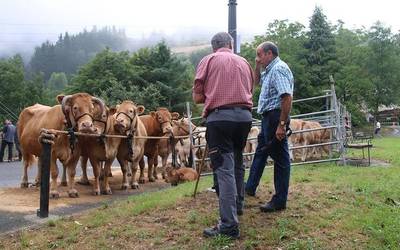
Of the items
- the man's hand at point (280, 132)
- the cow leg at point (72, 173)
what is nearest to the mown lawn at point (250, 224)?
the man's hand at point (280, 132)

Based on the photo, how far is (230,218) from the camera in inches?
213

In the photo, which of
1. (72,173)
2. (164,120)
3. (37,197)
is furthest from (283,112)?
(164,120)

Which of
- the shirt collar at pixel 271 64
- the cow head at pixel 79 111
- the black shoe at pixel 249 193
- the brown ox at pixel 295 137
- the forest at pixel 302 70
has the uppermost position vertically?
the forest at pixel 302 70

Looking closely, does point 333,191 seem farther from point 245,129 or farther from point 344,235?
point 245,129

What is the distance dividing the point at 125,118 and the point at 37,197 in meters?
2.49

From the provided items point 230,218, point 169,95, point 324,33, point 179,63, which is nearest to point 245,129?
point 230,218

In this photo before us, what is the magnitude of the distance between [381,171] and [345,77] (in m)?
41.4

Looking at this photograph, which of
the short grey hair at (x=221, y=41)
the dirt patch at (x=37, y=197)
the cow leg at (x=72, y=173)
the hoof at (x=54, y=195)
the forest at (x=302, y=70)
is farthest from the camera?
the forest at (x=302, y=70)

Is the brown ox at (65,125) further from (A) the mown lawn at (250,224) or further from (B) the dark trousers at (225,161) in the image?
(B) the dark trousers at (225,161)

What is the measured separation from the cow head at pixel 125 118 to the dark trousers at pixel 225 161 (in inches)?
220

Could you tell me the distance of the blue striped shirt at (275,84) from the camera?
612 centimetres

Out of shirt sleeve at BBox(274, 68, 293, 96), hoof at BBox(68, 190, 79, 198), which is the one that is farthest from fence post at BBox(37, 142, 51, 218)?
shirt sleeve at BBox(274, 68, 293, 96)

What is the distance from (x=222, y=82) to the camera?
5.56 m

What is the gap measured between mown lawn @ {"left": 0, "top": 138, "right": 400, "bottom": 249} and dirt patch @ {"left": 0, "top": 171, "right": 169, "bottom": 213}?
1.57 meters
